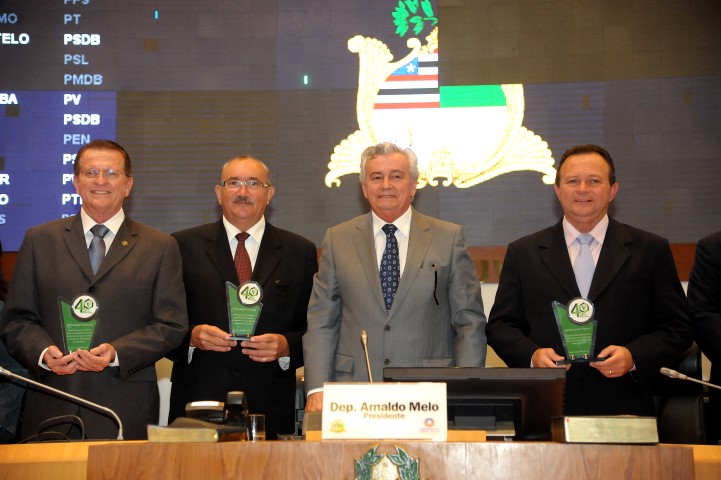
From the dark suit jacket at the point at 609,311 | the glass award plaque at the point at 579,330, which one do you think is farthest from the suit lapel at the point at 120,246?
the glass award plaque at the point at 579,330

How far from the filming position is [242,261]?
3967mm

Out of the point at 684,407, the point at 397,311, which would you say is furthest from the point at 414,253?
the point at 684,407

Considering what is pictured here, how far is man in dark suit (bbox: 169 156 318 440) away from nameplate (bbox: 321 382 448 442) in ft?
5.49

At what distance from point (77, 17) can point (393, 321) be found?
3031mm

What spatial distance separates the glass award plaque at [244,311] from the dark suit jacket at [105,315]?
256 millimetres

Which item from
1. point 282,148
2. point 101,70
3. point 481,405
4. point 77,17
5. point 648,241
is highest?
point 77,17

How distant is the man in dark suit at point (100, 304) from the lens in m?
3.31

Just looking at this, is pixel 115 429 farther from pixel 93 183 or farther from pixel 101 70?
pixel 101 70

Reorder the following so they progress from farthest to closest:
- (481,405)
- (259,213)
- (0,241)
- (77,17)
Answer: (77,17)
(0,241)
(259,213)
(481,405)

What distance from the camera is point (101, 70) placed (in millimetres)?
5102

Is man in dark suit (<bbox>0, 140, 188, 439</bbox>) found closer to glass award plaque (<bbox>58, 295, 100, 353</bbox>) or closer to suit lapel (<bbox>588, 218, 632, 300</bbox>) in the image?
glass award plaque (<bbox>58, 295, 100, 353</bbox>)

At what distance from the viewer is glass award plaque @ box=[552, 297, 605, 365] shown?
9.80 ft

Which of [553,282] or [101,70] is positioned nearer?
[553,282]

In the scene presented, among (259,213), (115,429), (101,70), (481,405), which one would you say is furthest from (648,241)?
(101,70)
